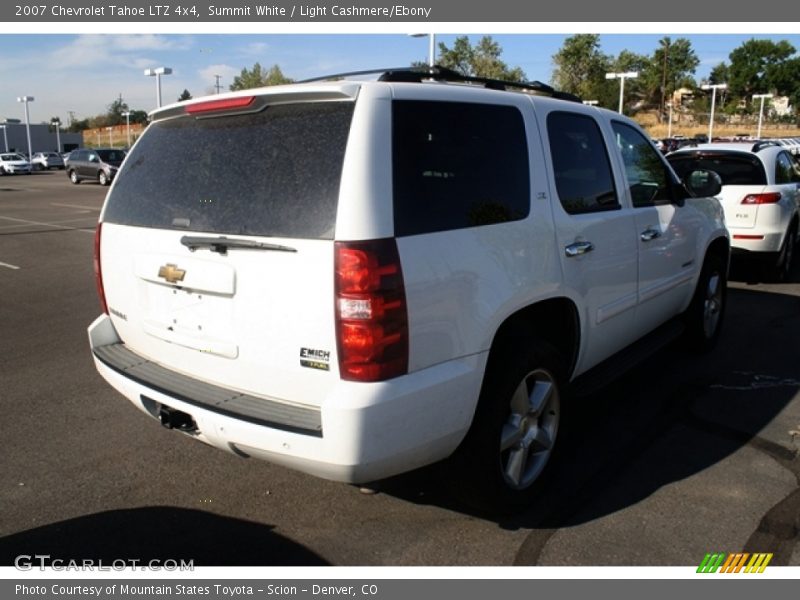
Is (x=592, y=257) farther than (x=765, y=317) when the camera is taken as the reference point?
No

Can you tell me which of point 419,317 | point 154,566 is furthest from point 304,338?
point 154,566

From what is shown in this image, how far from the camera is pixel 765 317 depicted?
7.09 meters

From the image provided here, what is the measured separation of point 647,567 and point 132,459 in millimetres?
2807

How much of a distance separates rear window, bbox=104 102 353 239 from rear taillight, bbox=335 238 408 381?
17cm

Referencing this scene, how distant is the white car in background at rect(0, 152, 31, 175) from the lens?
152 feet

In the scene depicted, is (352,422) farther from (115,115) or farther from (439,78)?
(115,115)

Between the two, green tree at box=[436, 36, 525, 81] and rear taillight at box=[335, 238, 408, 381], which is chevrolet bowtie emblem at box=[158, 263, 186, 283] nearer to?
rear taillight at box=[335, 238, 408, 381]

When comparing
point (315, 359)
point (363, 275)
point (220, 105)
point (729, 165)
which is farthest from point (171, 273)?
point (729, 165)

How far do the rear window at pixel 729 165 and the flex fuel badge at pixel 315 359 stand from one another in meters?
7.18

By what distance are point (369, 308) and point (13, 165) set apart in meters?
52.2

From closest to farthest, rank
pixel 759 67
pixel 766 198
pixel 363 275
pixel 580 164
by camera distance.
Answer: pixel 363 275 → pixel 580 164 → pixel 766 198 → pixel 759 67

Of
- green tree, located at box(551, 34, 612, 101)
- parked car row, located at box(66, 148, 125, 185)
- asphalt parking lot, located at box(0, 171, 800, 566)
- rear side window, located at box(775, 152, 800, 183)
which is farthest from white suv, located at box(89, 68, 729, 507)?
green tree, located at box(551, 34, 612, 101)

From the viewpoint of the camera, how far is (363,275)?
2.47 meters

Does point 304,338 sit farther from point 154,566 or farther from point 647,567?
point 647,567
